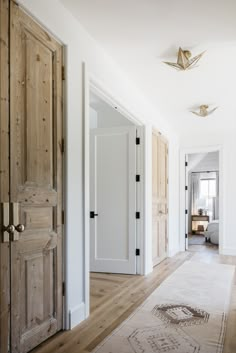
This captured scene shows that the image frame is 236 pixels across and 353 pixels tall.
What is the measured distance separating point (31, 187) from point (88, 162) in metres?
0.79

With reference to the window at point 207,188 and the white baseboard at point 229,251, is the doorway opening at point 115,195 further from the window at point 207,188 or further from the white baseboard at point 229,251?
the window at point 207,188

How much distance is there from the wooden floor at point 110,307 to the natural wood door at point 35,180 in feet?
0.53

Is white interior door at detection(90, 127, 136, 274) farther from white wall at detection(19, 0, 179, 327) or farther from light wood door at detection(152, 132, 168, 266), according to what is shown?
white wall at detection(19, 0, 179, 327)

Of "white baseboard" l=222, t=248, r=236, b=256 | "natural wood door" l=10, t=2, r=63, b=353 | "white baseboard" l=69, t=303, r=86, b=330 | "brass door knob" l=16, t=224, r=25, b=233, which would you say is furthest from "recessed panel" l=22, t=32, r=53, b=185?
"white baseboard" l=222, t=248, r=236, b=256

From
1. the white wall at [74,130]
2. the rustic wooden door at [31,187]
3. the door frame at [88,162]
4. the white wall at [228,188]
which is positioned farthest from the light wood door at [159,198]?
the rustic wooden door at [31,187]

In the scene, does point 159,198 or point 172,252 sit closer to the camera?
point 159,198

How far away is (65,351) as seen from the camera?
6.92 ft

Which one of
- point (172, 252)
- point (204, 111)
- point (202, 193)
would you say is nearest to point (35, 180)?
point (204, 111)

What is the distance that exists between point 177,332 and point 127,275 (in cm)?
185

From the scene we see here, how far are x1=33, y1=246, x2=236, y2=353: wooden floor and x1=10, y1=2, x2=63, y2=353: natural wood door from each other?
6.3 inches

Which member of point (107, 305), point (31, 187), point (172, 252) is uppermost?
point (31, 187)

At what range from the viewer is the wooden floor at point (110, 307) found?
221 centimetres

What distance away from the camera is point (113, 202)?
445 cm

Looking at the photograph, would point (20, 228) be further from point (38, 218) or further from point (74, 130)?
point (74, 130)
